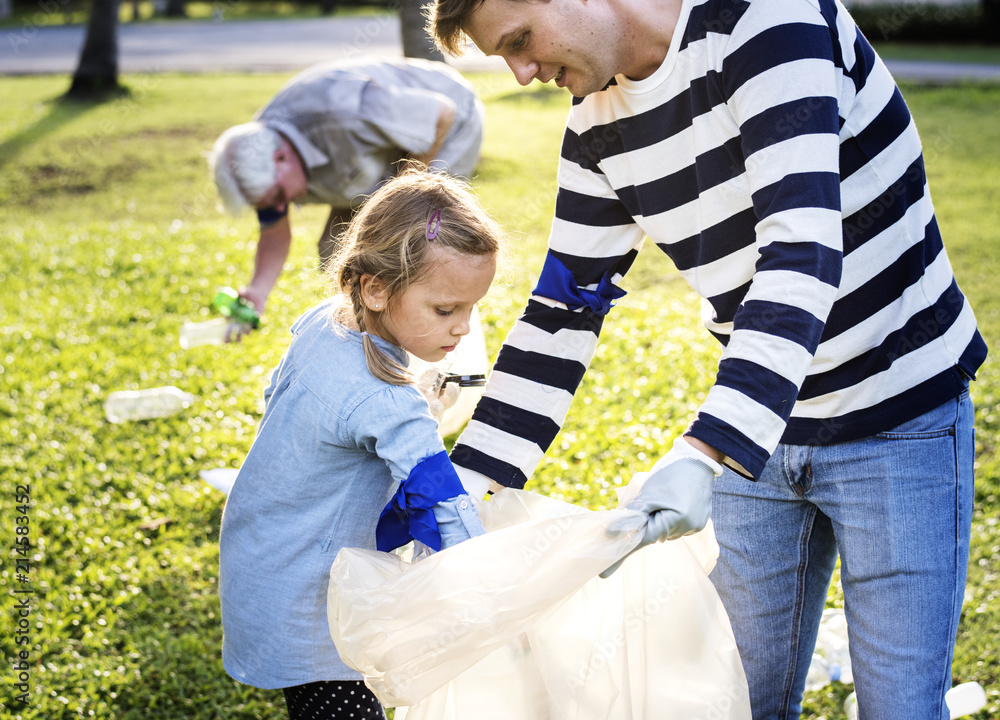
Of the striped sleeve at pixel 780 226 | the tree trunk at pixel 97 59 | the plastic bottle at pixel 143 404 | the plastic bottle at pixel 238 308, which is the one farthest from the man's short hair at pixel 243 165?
the tree trunk at pixel 97 59

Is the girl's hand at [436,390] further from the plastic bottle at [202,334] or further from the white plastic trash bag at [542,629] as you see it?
the plastic bottle at [202,334]

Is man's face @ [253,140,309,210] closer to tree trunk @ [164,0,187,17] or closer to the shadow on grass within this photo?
the shadow on grass

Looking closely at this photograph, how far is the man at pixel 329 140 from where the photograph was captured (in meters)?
3.40

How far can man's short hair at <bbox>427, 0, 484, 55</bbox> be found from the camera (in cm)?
147

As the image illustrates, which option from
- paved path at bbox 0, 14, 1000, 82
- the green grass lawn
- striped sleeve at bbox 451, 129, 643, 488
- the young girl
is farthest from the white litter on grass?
paved path at bbox 0, 14, 1000, 82

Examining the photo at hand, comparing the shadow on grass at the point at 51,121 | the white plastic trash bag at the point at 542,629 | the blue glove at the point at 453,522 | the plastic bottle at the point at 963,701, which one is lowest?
the shadow on grass at the point at 51,121

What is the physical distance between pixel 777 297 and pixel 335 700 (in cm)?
113

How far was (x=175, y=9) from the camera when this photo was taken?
27000mm

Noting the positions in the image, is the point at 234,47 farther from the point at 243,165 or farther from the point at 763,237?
the point at 763,237

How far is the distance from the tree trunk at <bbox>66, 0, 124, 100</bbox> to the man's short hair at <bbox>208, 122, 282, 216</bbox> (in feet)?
37.3

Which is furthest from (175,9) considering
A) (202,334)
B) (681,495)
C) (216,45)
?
(681,495)

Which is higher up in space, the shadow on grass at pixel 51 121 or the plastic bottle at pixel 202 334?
the plastic bottle at pixel 202 334

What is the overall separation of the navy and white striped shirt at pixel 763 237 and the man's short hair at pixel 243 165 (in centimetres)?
186

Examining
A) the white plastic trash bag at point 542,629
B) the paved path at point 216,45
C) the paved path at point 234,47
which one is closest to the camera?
the white plastic trash bag at point 542,629
